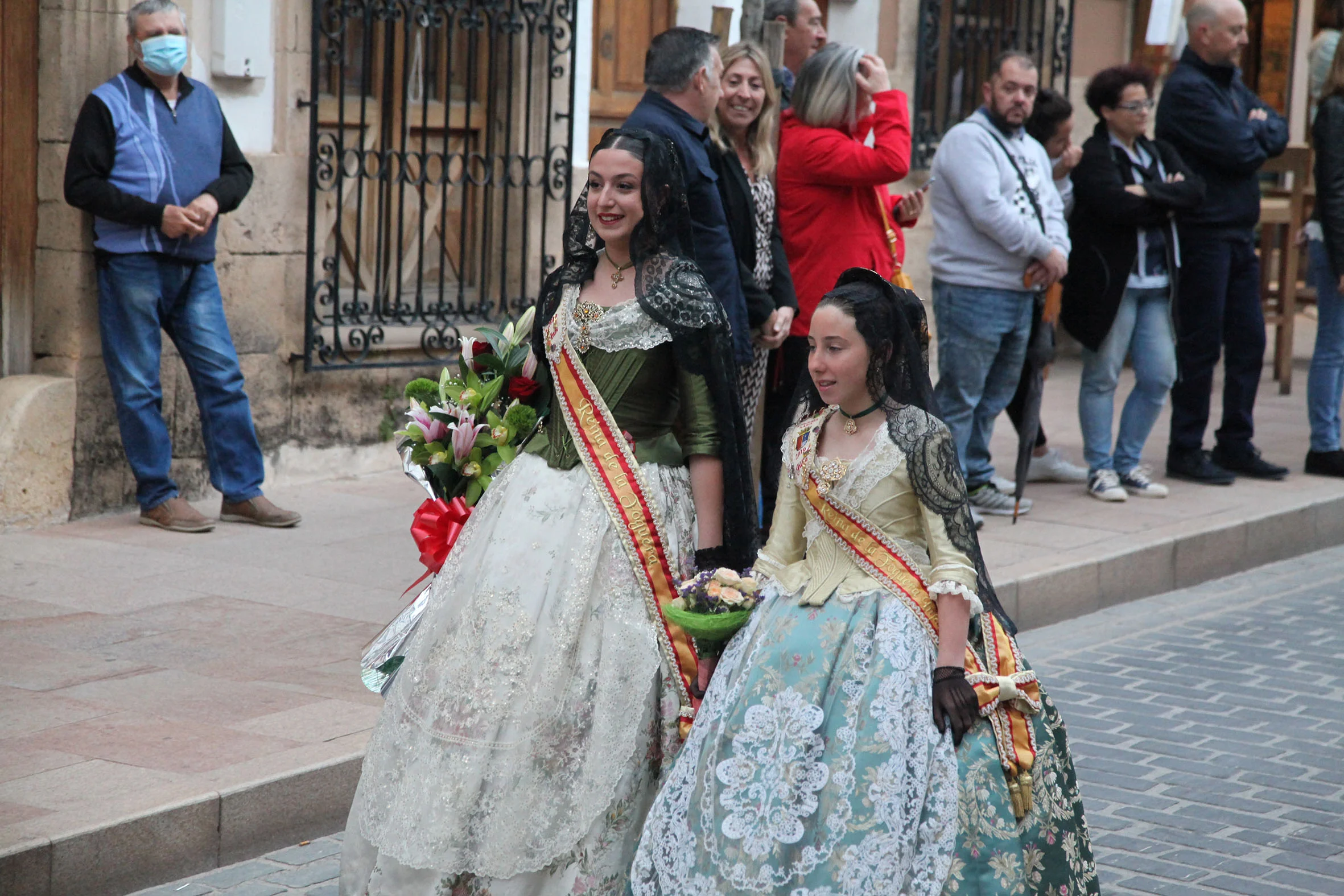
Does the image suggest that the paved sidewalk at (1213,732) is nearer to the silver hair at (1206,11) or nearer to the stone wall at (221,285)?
the silver hair at (1206,11)

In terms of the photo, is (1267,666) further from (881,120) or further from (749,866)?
(749,866)

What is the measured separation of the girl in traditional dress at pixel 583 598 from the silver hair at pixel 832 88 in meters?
2.91

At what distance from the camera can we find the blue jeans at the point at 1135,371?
327 inches

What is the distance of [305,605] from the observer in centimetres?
601

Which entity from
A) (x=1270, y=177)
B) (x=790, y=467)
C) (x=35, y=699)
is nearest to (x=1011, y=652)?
(x=790, y=467)

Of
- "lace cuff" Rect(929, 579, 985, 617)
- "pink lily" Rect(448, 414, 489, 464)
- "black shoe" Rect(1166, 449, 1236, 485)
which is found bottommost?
"black shoe" Rect(1166, 449, 1236, 485)

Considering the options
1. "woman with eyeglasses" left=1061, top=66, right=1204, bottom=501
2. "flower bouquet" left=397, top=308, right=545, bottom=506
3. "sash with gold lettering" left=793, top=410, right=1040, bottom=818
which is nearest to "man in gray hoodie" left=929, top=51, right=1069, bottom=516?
"woman with eyeglasses" left=1061, top=66, right=1204, bottom=501

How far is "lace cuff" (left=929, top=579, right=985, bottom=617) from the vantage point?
11.1 ft

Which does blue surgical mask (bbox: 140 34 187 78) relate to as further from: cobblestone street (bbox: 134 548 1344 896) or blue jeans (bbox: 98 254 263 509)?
cobblestone street (bbox: 134 548 1344 896)

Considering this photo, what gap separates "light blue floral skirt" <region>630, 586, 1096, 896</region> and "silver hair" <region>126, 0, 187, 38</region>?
14.6ft

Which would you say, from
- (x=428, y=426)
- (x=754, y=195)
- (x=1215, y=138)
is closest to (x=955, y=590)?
(x=428, y=426)

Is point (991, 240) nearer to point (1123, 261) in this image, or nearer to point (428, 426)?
point (1123, 261)

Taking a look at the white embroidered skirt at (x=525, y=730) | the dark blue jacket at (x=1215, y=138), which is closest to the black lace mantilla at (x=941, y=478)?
the white embroidered skirt at (x=525, y=730)

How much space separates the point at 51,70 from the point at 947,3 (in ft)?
21.8
